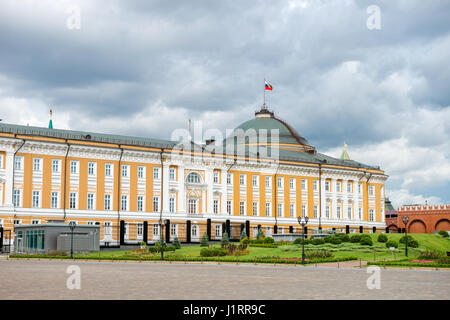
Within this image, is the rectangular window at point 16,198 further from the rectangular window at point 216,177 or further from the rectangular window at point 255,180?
the rectangular window at point 255,180

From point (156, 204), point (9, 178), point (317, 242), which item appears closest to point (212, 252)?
point (317, 242)

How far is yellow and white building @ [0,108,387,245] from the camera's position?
58469mm

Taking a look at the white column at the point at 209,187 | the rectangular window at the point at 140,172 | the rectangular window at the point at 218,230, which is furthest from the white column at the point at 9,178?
the rectangular window at the point at 218,230

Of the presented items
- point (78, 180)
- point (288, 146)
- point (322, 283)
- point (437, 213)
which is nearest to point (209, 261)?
point (322, 283)

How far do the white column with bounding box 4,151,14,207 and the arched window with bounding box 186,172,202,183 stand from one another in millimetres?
19626

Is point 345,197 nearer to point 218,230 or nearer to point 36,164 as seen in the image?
point 218,230

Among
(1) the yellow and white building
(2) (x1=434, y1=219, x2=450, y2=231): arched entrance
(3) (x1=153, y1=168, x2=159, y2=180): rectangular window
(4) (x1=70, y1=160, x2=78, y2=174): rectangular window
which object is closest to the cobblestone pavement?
(1) the yellow and white building

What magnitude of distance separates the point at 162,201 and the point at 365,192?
31.1m

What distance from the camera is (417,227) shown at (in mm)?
90688

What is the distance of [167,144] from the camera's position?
222 ft

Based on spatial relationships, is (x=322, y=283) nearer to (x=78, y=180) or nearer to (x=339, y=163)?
(x=78, y=180)

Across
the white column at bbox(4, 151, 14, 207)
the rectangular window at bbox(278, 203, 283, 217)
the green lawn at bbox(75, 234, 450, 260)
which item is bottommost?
the green lawn at bbox(75, 234, 450, 260)

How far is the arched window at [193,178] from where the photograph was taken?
67.9 m

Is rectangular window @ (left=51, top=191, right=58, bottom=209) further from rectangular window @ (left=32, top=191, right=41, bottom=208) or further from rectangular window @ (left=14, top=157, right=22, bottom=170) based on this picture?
rectangular window @ (left=14, top=157, right=22, bottom=170)
